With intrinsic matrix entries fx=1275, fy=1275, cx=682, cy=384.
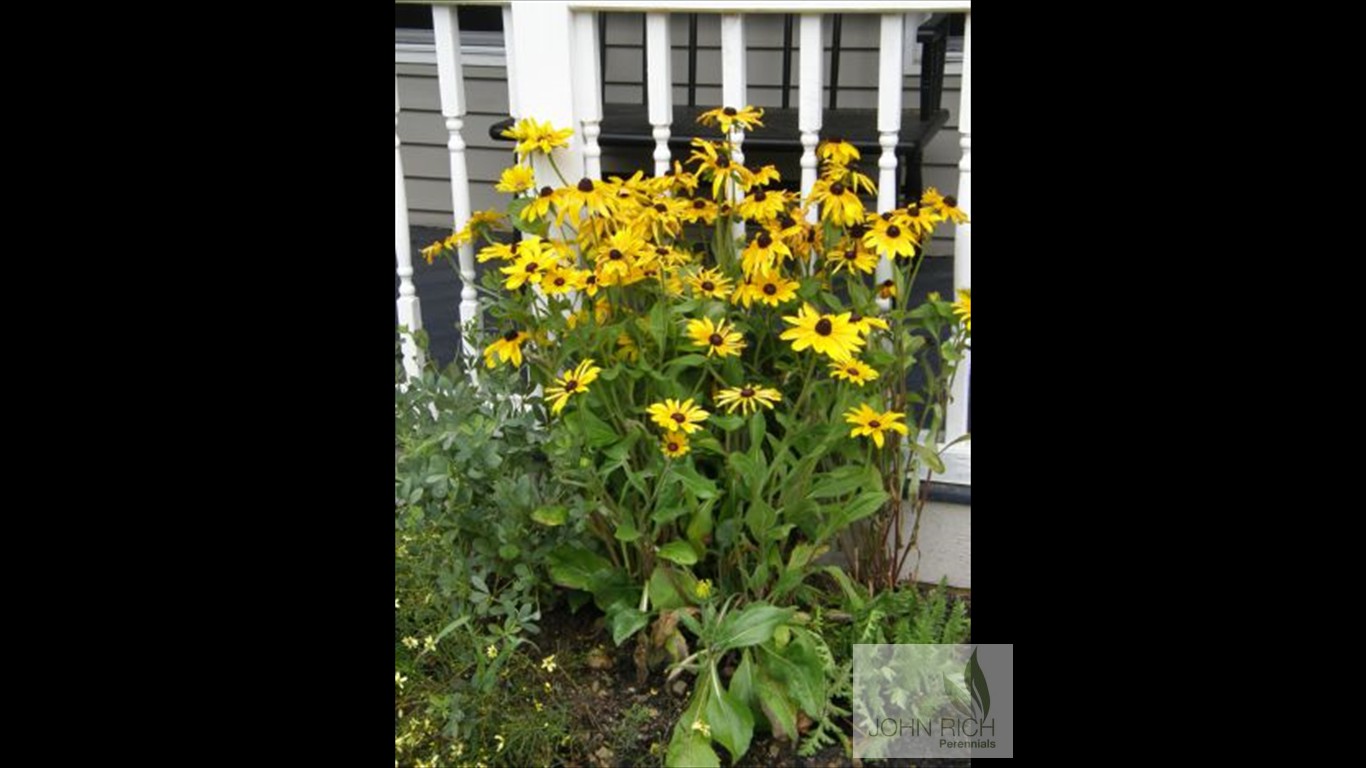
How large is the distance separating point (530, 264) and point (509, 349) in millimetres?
162

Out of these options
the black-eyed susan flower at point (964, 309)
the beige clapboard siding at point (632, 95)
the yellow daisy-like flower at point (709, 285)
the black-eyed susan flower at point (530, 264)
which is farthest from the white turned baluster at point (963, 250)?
the beige clapboard siding at point (632, 95)

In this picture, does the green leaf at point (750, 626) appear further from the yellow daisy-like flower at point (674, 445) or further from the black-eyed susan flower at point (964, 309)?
the black-eyed susan flower at point (964, 309)

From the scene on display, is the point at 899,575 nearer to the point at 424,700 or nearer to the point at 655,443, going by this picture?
the point at 655,443

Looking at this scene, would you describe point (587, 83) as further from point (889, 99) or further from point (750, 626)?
point (750, 626)

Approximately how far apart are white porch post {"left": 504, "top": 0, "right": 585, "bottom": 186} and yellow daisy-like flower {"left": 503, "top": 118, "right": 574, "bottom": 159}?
0.08 meters

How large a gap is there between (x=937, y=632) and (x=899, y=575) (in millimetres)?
306

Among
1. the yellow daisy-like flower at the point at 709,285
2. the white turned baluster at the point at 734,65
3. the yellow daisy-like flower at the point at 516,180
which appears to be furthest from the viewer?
the white turned baluster at the point at 734,65

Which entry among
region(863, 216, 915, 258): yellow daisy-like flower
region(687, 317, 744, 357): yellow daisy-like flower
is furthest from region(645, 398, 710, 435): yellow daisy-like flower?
region(863, 216, 915, 258): yellow daisy-like flower

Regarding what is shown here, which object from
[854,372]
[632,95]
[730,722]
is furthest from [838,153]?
[632,95]

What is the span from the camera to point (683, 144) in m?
4.24

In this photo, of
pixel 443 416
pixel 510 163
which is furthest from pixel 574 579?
pixel 510 163

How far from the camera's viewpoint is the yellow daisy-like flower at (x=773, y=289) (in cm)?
222

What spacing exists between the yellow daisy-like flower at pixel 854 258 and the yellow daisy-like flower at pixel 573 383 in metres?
0.48
